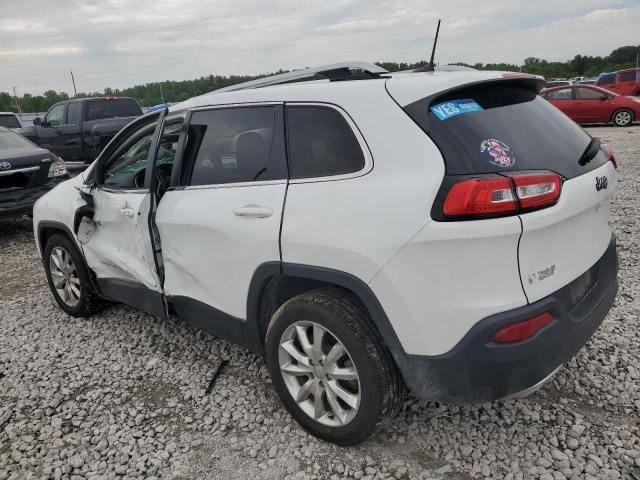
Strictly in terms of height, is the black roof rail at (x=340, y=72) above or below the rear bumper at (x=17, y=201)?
above

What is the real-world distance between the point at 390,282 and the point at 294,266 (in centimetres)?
52

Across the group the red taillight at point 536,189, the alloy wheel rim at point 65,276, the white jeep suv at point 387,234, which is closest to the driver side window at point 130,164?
the white jeep suv at point 387,234

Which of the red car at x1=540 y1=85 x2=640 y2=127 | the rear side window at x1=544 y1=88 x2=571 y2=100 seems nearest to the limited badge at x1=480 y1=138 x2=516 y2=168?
the red car at x1=540 y1=85 x2=640 y2=127

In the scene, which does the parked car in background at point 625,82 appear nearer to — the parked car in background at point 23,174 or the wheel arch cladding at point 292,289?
the parked car in background at point 23,174

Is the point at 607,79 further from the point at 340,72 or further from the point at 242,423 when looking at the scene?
the point at 242,423

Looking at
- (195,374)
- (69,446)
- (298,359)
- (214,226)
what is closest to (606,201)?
(298,359)

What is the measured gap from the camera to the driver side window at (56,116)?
12.5 meters

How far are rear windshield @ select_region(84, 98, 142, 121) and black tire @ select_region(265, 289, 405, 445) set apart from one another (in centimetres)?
1153

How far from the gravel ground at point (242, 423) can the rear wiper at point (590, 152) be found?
Result: 130cm

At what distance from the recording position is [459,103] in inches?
84.5

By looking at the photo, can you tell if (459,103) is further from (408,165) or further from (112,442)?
(112,442)

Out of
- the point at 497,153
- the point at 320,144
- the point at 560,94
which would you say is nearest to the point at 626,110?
the point at 560,94

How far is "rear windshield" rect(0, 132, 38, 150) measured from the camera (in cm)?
702

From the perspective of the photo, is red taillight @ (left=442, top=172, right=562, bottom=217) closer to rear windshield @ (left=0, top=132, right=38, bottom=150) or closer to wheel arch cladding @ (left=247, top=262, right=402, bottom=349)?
wheel arch cladding @ (left=247, top=262, right=402, bottom=349)
